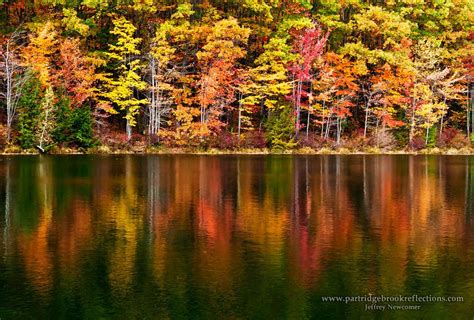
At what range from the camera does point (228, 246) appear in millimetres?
19078

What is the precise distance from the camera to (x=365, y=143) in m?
65.2

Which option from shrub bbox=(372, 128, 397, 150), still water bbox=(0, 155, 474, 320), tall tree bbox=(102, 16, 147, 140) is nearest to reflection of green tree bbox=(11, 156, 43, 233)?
still water bbox=(0, 155, 474, 320)

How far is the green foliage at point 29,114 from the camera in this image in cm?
5338

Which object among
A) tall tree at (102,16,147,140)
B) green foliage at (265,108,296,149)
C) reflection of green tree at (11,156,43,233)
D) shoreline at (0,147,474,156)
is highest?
tall tree at (102,16,147,140)

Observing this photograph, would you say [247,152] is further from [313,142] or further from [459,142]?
[459,142]

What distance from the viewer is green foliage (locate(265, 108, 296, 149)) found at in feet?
200

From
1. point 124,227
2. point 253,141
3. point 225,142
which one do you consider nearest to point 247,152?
point 253,141

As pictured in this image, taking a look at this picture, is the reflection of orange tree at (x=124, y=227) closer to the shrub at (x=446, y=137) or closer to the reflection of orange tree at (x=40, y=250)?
the reflection of orange tree at (x=40, y=250)

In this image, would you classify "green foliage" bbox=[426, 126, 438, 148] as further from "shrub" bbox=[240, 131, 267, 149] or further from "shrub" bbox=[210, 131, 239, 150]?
"shrub" bbox=[210, 131, 239, 150]

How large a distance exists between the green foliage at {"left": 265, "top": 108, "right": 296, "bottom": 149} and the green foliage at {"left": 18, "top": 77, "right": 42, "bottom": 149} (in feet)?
62.0

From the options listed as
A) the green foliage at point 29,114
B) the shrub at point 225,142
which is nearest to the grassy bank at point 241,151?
the shrub at point 225,142

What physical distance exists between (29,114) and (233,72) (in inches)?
680

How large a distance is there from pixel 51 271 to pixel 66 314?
10.3 ft

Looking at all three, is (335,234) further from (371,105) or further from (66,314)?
(371,105)
